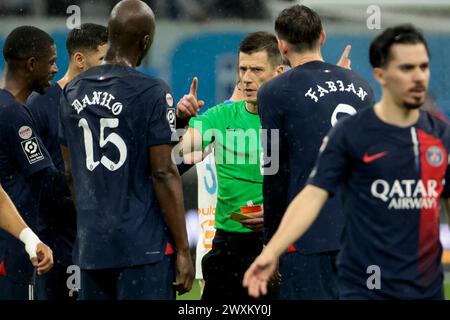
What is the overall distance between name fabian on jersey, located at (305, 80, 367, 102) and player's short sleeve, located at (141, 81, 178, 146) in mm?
840

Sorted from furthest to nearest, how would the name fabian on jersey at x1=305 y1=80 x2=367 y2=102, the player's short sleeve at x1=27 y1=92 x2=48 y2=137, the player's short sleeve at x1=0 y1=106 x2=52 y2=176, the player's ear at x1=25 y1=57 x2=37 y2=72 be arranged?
1. the player's short sleeve at x1=27 y1=92 x2=48 y2=137
2. the player's ear at x1=25 y1=57 x2=37 y2=72
3. the player's short sleeve at x1=0 y1=106 x2=52 y2=176
4. the name fabian on jersey at x1=305 y1=80 x2=367 y2=102

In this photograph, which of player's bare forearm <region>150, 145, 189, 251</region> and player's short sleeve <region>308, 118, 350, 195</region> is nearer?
player's short sleeve <region>308, 118, 350, 195</region>

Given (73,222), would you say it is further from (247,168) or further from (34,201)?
(247,168)

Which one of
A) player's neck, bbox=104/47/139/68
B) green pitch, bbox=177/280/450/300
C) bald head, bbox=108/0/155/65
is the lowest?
green pitch, bbox=177/280/450/300

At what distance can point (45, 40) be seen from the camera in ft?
25.2

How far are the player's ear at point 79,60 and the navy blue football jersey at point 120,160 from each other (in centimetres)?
221

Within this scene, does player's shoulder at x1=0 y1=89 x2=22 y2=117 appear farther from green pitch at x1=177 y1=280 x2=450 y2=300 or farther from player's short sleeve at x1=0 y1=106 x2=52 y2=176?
green pitch at x1=177 y1=280 x2=450 y2=300

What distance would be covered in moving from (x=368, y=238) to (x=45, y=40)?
10.6 feet

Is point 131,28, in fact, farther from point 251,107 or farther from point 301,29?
point 251,107

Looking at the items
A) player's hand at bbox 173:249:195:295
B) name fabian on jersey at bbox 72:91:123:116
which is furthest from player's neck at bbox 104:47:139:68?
player's hand at bbox 173:249:195:295

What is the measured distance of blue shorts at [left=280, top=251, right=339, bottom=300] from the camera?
6.55m

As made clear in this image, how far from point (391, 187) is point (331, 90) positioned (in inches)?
55.5

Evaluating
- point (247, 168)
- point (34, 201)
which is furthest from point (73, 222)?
point (247, 168)
